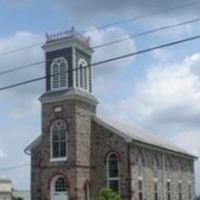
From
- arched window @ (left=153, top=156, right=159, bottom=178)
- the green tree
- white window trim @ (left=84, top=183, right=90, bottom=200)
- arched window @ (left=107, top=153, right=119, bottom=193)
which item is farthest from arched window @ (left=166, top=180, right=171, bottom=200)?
the green tree

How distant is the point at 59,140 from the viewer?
4591 centimetres

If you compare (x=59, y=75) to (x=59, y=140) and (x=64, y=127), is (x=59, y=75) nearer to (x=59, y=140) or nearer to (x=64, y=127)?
(x=64, y=127)

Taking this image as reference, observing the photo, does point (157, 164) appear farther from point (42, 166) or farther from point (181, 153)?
point (42, 166)

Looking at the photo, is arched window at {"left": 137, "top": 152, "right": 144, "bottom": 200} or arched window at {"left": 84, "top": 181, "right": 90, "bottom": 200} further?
arched window at {"left": 137, "top": 152, "right": 144, "bottom": 200}

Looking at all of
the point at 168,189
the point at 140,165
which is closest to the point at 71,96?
the point at 140,165

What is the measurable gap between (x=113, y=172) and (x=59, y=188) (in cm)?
427

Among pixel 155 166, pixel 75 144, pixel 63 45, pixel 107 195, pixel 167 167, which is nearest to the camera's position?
pixel 107 195

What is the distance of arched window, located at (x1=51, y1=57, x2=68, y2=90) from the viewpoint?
46094 mm

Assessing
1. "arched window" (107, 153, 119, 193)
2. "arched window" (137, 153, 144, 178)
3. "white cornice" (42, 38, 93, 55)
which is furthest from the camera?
"arched window" (137, 153, 144, 178)

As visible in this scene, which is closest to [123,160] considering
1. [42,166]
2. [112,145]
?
[112,145]

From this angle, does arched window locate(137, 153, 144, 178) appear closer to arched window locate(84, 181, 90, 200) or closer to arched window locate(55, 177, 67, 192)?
arched window locate(84, 181, 90, 200)

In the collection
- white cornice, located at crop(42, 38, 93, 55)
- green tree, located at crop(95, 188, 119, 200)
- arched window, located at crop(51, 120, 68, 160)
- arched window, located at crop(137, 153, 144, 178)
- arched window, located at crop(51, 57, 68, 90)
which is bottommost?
green tree, located at crop(95, 188, 119, 200)

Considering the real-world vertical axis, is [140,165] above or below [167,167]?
below

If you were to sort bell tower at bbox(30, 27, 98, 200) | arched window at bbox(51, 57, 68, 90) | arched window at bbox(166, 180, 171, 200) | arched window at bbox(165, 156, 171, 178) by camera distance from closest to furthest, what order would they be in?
bell tower at bbox(30, 27, 98, 200) → arched window at bbox(51, 57, 68, 90) → arched window at bbox(166, 180, 171, 200) → arched window at bbox(165, 156, 171, 178)
